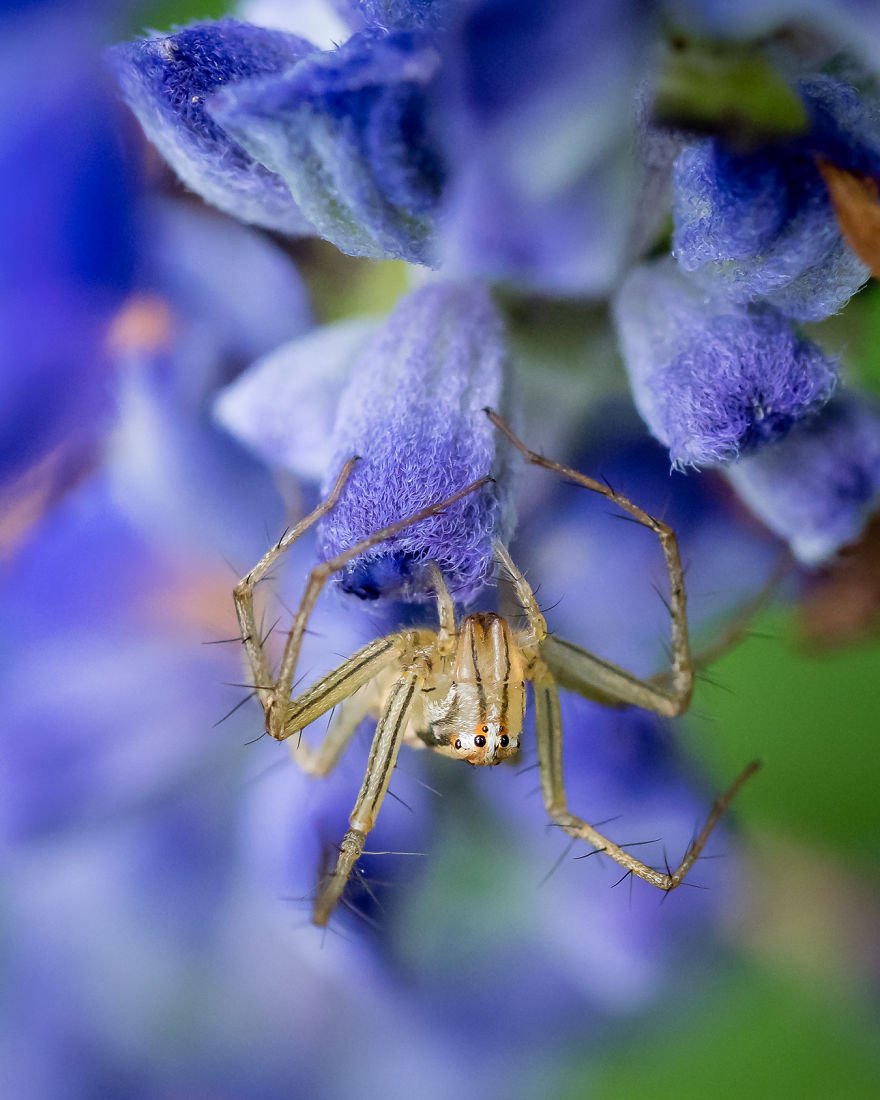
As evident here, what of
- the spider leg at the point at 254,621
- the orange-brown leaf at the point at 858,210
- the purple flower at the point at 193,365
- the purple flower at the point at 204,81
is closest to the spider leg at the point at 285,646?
the spider leg at the point at 254,621

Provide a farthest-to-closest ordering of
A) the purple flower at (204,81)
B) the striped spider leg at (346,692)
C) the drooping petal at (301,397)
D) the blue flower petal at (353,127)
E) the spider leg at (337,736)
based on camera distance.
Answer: the spider leg at (337,736)
the striped spider leg at (346,692)
the drooping petal at (301,397)
the purple flower at (204,81)
the blue flower petal at (353,127)

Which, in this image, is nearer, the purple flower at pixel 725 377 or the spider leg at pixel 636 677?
the purple flower at pixel 725 377

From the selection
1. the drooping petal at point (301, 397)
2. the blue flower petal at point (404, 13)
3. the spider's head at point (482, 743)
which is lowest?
the spider's head at point (482, 743)

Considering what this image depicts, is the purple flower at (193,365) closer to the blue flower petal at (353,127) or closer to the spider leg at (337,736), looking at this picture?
the spider leg at (337,736)

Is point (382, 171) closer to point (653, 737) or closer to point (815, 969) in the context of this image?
point (653, 737)

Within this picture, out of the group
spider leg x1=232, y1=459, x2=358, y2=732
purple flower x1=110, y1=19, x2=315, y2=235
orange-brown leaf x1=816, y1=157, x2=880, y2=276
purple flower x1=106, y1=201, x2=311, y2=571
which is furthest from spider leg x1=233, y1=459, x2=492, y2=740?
orange-brown leaf x1=816, y1=157, x2=880, y2=276

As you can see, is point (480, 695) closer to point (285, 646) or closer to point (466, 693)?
point (466, 693)

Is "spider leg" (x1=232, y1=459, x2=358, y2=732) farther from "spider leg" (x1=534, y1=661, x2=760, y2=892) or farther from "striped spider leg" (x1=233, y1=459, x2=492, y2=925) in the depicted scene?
"spider leg" (x1=534, y1=661, x2=760, y2=892)


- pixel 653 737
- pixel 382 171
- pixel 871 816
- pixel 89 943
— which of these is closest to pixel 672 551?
pixel 653 737
